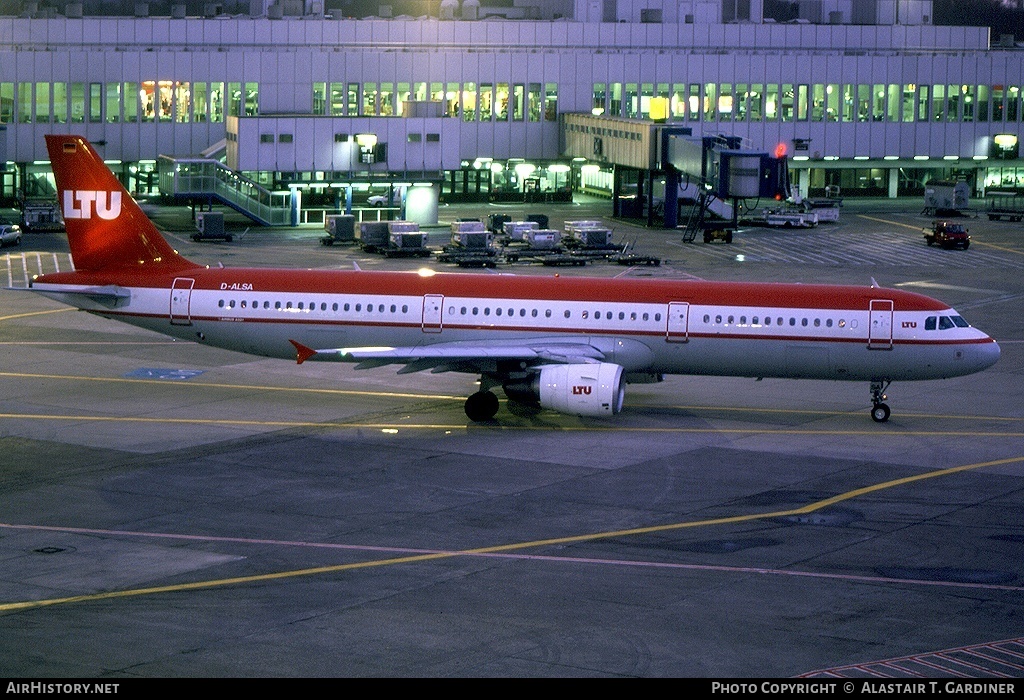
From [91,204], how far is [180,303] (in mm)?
5368

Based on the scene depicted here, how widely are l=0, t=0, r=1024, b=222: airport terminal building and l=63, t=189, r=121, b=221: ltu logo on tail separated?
182 ft

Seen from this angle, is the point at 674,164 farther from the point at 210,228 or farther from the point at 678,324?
the point at 678,324

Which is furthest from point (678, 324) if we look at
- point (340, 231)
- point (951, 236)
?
point (951, 236)

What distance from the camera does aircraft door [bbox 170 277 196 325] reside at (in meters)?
53.1

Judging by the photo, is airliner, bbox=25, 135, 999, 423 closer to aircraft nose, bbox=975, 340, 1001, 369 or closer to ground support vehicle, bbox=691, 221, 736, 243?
aircraft nose, bbox=975, 340, 1001, 369

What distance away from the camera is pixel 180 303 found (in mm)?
53062

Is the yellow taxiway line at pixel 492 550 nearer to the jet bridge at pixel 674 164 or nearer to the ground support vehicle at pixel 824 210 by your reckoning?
the jet bridge at pixel 674 164

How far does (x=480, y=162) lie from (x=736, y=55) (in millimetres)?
25026

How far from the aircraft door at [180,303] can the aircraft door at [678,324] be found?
56.0 ft

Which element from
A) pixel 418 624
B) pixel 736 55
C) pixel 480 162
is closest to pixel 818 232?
pixel 736 55

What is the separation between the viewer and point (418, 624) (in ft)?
95.9

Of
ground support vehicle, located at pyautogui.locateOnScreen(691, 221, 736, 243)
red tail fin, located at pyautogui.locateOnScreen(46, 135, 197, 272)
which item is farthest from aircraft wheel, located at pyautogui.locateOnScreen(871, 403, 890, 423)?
ground support vehicle, located at pyautogui.locateOnScreen(691, 221, 736, 243)

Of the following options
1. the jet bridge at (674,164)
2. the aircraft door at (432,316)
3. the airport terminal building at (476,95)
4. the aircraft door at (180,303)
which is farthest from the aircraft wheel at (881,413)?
the airport terminal building at (476,95)

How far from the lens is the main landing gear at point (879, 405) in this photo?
5047cm
